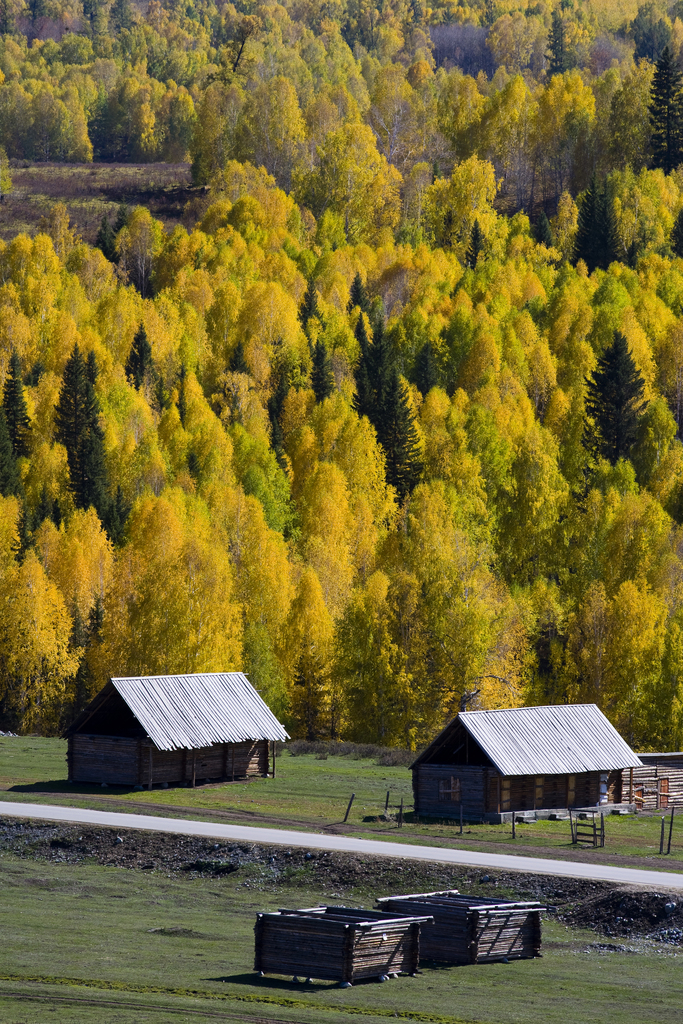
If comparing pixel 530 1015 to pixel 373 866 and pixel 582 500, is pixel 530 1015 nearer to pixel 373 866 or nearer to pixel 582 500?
pixel 373 866

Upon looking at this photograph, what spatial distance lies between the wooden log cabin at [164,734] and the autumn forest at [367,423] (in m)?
13.2

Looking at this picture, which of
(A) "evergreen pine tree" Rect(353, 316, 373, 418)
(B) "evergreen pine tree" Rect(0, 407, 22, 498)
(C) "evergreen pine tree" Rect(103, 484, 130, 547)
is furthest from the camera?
(A) "evergreen pine tree" Rect(353, 316, 373, 418)

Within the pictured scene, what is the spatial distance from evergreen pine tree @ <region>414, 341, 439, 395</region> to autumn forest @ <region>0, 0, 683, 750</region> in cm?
25

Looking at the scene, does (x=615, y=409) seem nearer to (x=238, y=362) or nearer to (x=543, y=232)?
(x=238, y=362)

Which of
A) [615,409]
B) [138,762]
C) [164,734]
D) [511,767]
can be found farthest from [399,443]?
[511,767]

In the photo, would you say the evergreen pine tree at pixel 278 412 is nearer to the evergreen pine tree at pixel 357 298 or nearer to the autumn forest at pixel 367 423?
the autumn forest at pixel 367 423

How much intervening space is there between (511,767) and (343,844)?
9374 millimetres

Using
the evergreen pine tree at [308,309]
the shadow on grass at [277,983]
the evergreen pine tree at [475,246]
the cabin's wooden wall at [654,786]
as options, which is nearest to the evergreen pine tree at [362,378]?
the evergreen pine tree at [308,309]

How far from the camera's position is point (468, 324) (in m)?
125

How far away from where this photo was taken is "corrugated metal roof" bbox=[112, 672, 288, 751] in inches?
2197

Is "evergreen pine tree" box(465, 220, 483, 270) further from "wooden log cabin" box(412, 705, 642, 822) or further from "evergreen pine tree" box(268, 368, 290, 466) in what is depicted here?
"wooden log cabin" box(412, 705, 642, 822)

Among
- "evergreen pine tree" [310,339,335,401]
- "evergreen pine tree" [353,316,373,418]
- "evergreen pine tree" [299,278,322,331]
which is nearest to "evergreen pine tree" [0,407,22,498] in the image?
"evergreen pine tree" [310,339,335,401]

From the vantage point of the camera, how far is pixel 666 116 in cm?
16525

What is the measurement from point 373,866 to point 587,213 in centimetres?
11839
